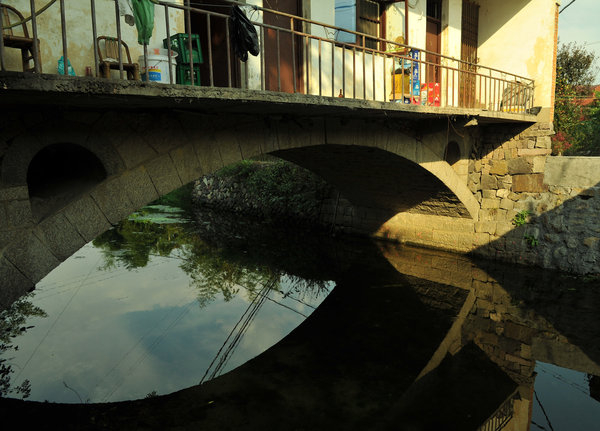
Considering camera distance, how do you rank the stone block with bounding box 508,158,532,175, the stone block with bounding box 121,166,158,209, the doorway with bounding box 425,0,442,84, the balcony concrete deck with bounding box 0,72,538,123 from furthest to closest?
the stone block with bounding box 508,158,532,175 → the doorway with bounding box 425,0,442,84 → the stone block with bounding box 121,166,158,209 → the balcony concrete deck with bounding box 0,72,538,123

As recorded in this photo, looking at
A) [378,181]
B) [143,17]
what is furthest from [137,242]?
[143,17]

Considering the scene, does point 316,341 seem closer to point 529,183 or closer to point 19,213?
point 19,213

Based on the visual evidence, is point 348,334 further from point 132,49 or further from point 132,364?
point 132,49

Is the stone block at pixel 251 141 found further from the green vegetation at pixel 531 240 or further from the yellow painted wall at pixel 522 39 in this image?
the yellow painted wall at pixel 522 39

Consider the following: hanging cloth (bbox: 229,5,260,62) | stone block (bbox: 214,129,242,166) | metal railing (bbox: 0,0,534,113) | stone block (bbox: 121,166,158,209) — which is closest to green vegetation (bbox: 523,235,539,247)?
metal railing (bbox: 0,0,534,113)

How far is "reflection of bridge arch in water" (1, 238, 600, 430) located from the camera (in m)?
5.45

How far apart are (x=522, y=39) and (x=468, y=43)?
4.27 feet

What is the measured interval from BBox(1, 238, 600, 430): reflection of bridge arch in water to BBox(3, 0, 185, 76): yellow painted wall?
12.9ft

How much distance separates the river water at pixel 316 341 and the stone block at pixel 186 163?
276 cm

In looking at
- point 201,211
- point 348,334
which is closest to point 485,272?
point 348,334

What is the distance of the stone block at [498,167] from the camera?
11430 millimetres

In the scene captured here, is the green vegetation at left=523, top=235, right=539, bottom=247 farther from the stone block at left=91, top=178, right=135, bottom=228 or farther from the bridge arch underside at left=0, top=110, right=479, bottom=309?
the stone block at left=91, top=178, right=135, bottom=228

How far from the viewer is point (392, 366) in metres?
6.68

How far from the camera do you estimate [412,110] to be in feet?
23.8
